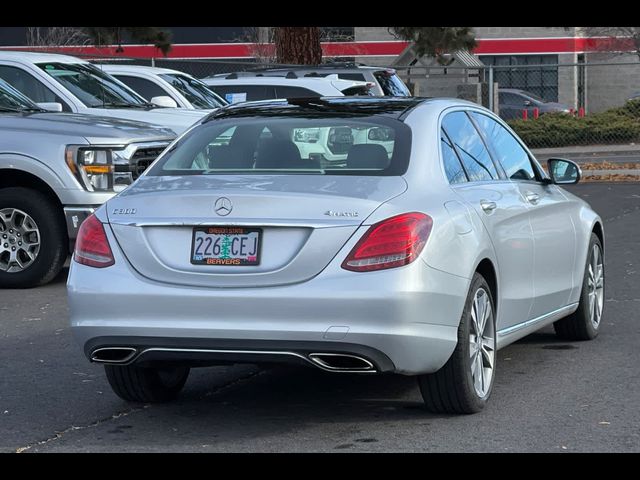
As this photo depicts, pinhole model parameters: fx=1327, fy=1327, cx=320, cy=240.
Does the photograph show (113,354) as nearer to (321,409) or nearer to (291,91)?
(321,409)

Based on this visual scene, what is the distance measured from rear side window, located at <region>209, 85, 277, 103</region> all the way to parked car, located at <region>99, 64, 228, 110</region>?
1152 mm

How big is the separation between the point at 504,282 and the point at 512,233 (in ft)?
0.97

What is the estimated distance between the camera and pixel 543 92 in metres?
52.8

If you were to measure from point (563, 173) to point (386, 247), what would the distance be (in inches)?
107

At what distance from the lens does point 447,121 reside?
7039mm

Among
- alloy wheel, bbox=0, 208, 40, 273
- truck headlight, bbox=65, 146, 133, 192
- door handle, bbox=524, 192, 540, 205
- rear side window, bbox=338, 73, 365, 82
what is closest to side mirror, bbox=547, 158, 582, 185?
door handle, bbox=524, 192, 540, 205

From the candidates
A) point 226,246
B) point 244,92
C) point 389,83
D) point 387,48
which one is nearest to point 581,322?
point 226,246

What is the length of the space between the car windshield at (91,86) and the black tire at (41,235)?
9.99 feet

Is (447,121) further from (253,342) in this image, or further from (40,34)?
(40,34)

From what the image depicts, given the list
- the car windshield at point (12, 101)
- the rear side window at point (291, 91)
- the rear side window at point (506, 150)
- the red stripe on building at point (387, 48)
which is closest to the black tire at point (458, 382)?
the rear side window at point (506, 150)

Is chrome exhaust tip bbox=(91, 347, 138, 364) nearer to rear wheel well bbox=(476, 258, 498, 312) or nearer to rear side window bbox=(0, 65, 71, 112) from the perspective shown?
rear wheel well bbox=(476, 258, 498, 312)

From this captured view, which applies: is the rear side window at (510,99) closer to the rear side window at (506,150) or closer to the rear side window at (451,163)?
the rear side window at (506,150)
